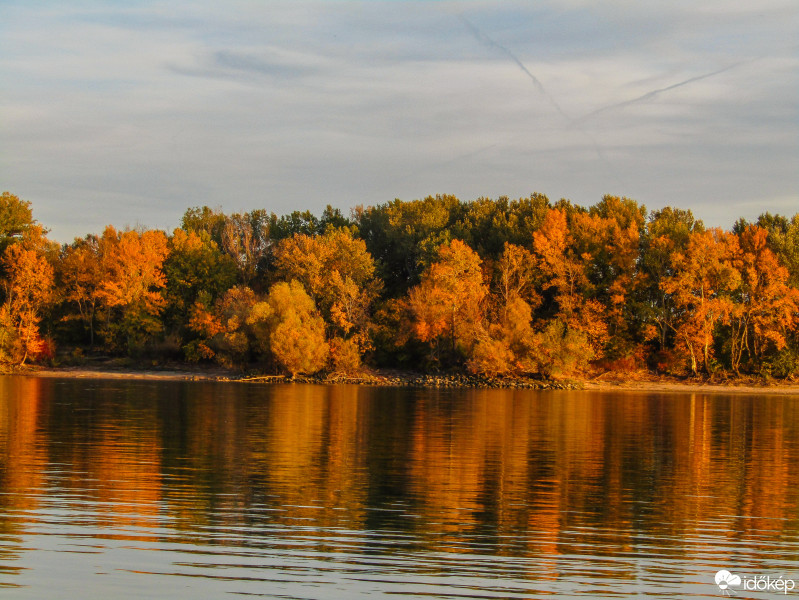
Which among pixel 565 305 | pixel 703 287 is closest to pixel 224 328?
pixel 565 305

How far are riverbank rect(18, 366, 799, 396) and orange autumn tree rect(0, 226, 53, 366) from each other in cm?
212

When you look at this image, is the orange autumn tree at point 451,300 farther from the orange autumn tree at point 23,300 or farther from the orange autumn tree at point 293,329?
the orange autumn tree at point 23,300

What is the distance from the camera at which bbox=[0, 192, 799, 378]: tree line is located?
224 feet

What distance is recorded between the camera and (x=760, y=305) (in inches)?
2643

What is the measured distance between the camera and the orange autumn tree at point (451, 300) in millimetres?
70500

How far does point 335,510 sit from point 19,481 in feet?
25.0

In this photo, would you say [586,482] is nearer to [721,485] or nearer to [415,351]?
[721,485]

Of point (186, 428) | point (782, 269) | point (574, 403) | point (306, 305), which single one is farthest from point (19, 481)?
point (782, 269)

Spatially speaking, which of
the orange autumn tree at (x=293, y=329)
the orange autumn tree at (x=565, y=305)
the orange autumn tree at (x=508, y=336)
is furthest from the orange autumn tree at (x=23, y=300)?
the orange autumn tree at (x=565, y=305)

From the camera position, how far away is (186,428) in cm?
3106

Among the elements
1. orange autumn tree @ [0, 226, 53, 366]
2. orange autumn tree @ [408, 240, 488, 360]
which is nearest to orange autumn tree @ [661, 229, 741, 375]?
orange autumn tree @ [408, 240, 488, 360]

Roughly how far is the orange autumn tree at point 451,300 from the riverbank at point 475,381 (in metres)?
3.45

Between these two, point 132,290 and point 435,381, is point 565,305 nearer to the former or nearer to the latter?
point 435,381

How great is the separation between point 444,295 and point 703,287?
828 inches
